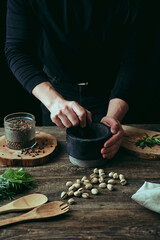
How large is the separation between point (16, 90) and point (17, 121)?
1312mm

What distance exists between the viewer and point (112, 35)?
1853mm

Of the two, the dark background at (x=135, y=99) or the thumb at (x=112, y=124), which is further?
the dark background at (x=135, y=99)

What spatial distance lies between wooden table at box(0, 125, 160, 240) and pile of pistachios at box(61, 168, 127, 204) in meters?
0.02

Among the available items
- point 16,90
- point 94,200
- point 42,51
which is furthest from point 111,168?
point 16,90

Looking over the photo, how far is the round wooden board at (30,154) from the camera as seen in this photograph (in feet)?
4.36

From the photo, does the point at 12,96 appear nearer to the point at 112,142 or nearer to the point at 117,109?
the point at 117,109

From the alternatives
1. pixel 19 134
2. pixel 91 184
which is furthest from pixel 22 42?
pixel 91 184

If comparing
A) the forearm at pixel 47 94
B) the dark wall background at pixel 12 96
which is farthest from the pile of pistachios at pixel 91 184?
the dark wall background at pixel 12 96

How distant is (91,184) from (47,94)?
0.61 m

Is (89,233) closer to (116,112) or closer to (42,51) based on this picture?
(116,112)

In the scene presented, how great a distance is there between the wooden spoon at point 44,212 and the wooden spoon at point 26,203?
4 centimetres

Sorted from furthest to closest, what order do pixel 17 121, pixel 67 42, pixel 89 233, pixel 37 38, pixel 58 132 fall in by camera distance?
pixel 37 38 < pixel 67 42 < pixel 58 132 < pixel 17 121 < pixel 89 233

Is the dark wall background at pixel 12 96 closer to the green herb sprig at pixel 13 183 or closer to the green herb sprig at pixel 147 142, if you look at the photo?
the green herb sprig at pixel 147 142

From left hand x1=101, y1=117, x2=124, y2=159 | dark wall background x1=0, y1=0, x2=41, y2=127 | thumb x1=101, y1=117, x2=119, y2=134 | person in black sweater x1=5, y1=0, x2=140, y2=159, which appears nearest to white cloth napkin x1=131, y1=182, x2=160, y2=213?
left hand x1=101, y1=117, x2=124, y2=159
